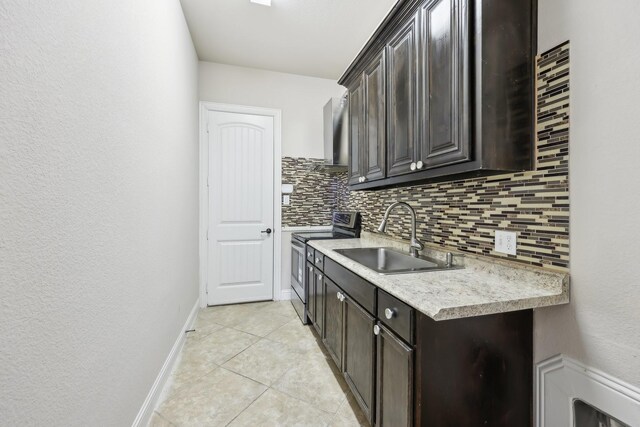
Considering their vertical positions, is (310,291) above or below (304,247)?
below

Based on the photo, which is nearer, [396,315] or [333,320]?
[396,315]

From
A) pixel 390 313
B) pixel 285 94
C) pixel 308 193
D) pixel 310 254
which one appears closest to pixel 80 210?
pixel 390 313

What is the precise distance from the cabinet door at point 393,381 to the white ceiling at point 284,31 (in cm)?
249

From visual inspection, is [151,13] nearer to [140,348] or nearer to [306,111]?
[140,348]

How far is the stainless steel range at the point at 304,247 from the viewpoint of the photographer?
279 centimetres

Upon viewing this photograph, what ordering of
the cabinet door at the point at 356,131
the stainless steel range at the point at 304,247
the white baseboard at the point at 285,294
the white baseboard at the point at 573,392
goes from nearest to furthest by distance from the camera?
the white baseboard at the point at 573,392, the cabinet door at the point at 356,131, the stainless steel range at the point at 304,247, the white baseboard at the point at 285,294

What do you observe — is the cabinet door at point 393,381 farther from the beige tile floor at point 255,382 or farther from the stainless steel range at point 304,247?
the stainless steel range at point 304,247

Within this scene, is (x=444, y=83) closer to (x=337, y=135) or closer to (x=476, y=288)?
(x=476, y=288)

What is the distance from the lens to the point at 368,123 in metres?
2.06

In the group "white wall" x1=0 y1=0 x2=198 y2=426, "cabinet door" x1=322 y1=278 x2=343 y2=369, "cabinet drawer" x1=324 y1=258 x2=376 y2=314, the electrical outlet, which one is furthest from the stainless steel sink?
"white wall" x1=0 y1=0 x2=198 y2=426

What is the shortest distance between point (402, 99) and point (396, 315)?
1.19 metres

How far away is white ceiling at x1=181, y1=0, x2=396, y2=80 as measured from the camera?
7.52ft

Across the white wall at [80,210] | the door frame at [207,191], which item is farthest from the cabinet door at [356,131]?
the white wall at [80,210]

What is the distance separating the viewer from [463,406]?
41.2 inches
